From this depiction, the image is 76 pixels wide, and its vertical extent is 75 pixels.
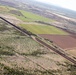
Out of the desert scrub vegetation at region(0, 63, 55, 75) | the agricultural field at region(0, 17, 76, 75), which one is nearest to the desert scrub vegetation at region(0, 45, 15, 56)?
the agricultural field at region(0, 17, 76, 75)

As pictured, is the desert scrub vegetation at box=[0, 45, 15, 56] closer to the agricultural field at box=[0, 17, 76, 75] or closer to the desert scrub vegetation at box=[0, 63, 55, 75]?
the agricultural field at box=[0, 17, 76, 75]

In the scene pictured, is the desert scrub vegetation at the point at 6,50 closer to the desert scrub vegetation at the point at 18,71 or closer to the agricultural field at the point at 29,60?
the agricultural field at the point at 29,60

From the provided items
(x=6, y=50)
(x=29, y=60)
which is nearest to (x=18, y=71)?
(x=29, y=60)

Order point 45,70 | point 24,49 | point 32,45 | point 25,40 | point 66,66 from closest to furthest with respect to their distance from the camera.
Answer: point 45,70, point 66,66, point 24,49, point 32,45, point 25,40

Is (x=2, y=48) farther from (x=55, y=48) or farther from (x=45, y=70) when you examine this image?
(x=55, y=48)

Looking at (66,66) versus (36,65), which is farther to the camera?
(66,66)

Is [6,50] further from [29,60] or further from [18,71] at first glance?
[18,71]

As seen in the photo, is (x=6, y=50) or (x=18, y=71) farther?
(x=6, y=50)

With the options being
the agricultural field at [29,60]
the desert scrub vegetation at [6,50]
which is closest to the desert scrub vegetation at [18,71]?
the agricultural field at [29,60]

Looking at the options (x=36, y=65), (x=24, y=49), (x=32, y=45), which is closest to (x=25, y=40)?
(x=32, y=45)
